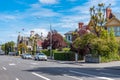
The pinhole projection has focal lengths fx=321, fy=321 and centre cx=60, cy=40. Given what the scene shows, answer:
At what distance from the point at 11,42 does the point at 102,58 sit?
4894 inches

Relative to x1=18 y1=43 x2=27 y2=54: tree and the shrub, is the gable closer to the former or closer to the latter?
the shrub

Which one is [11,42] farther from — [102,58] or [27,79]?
[27,79]

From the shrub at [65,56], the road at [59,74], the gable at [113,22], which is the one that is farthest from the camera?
the gable at [113,22]

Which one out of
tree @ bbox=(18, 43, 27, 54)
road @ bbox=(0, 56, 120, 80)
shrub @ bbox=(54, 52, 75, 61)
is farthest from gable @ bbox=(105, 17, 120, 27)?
tree @ bbox=(18, 43, 27, 54)

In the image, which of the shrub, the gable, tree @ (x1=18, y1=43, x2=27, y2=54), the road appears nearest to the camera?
the road

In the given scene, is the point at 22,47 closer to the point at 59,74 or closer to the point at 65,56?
the point at 65,56

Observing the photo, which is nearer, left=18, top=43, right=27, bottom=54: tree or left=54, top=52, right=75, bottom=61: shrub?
left=54, top=52, right=75, bottom=61: shrub

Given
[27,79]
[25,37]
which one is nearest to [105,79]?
[27,79]

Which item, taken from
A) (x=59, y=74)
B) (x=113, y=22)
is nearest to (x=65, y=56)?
(x=113, y=22)

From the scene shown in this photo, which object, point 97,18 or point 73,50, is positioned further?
point 73,50

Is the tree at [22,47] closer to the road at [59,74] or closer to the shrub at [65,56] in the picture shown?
the shrub at [65,56]

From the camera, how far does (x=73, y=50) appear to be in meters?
61.2

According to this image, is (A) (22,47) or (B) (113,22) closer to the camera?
(B) (113,22)

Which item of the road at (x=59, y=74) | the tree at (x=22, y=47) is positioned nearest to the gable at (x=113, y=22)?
the road at (x=59, y=74)
